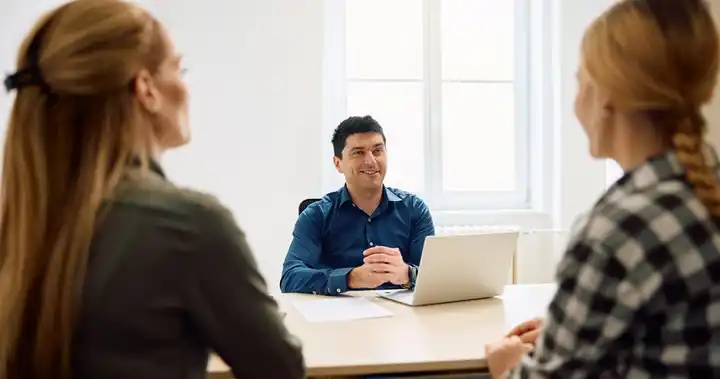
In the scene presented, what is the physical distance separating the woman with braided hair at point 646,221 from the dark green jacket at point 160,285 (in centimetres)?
46

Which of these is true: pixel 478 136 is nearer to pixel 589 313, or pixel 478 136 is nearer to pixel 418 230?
pixel 418 230

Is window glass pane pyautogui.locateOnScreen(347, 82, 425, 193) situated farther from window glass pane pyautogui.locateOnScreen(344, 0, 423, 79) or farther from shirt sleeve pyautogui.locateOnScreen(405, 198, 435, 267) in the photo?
shirt sleeve pyautogui.locateOnScreen(405, 198, 435, 267)

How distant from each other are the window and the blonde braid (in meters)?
3.14

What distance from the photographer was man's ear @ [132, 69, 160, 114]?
1079 mm

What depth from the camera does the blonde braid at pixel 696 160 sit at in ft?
2.99

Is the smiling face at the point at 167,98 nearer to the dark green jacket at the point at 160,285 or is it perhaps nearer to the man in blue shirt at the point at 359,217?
the dark green jacket at the point at 160,285

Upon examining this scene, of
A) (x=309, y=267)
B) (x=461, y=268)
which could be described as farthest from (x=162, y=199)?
(x=309, y=267)

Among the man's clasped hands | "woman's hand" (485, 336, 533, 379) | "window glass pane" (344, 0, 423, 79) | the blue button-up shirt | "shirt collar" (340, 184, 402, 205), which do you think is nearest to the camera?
"woman's hand" (485, 336, 533, 379)

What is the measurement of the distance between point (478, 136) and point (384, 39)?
79 cm

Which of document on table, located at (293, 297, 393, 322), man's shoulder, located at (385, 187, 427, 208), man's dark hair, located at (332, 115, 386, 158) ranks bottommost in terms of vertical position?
document on table, located at (293, 297, 393, 322)

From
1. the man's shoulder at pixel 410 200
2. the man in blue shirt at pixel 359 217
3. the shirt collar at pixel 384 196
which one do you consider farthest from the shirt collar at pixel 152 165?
the man's shoulder at pixel 410 200

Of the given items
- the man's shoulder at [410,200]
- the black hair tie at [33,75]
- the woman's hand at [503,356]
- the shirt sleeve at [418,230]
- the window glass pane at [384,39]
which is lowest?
the woman's hand at [503,356]

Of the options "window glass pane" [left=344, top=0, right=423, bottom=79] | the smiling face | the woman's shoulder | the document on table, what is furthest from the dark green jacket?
"window glass pane" [left=344, top=0, right=423, bottom=79]

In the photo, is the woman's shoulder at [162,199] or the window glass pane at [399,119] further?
the window glass pane at [399,119]
